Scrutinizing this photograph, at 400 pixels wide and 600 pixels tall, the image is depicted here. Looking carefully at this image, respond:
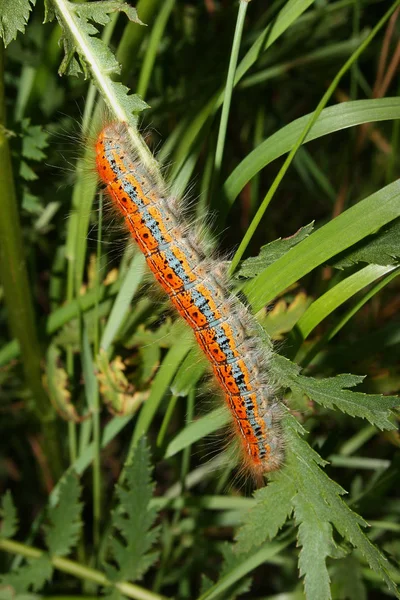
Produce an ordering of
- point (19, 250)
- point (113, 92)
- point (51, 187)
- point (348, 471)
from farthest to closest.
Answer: point (348, 471)
point (51, 187)
point (19, 250)
point (113, 92)

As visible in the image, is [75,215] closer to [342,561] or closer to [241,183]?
[241,183]

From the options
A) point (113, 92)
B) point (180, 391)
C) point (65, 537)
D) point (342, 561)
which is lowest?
point (342, 561)

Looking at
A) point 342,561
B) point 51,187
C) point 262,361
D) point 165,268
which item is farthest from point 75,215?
point 342,561

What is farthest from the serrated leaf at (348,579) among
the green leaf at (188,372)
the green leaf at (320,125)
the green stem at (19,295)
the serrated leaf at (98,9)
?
the serrated leaf at (98,9)

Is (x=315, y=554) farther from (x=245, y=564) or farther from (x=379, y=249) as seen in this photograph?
(x=379, y=249)

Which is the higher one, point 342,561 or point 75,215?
point 75,215

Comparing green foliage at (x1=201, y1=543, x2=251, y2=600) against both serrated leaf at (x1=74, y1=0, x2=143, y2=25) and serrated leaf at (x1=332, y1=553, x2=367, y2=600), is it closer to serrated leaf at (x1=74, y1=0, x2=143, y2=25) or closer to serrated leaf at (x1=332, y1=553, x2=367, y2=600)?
serrated leaf at (x1=332, y1=553, x2=367, y2=600)

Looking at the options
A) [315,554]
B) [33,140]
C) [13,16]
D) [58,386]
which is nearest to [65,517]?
[58,386]

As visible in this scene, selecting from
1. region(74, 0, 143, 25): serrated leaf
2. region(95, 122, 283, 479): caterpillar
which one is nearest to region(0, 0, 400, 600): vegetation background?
region(74, 0, 143, 25): serrated leaf
